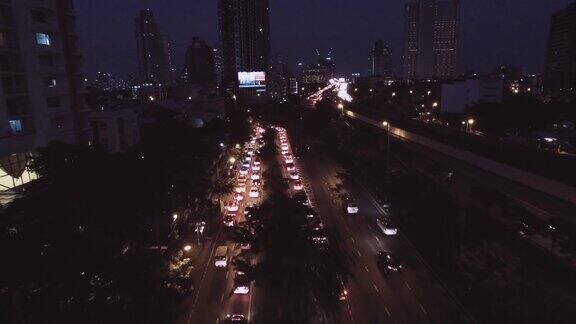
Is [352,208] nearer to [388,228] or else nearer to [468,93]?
[388,228]

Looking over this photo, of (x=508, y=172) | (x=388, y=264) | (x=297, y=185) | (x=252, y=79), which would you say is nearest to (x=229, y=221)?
(x=297, y=185)

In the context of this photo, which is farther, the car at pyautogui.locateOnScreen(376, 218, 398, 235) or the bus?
the car at pyautogui.locateOnScreen(376, 218, 398, 235)

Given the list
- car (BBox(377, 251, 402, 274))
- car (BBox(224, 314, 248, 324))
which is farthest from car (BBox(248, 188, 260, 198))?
car (BBox(224, 314, 248, 324))

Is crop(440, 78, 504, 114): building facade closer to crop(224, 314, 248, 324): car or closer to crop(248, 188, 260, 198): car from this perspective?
crop(248, 188, 260, 198): car

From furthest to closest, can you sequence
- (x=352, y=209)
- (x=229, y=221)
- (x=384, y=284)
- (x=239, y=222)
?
(x=352, y=209)
(x=229, y=221)
(x=239, y=222)
(x=384, y=284)

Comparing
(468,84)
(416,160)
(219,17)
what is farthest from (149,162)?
(219,17)

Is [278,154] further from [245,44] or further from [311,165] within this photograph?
[245,44]
